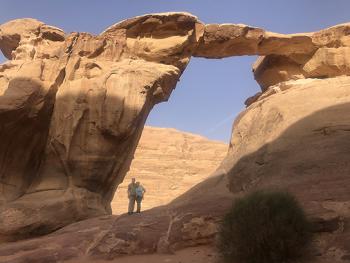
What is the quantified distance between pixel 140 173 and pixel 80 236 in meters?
35.2

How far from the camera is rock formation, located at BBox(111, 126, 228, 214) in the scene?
138 ft

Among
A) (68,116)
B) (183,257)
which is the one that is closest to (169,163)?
(68,116)

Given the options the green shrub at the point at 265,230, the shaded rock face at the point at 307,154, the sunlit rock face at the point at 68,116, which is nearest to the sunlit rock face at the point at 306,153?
the shaded rock face at the point at 307,154

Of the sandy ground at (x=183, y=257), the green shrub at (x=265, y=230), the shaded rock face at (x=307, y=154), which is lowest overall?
the sandy ground at (x=183, y=257)

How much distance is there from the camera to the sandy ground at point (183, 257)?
7.61 m

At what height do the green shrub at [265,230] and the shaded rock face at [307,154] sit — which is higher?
the shaded rock face at [307,154]

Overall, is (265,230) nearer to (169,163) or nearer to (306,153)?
(306,153)

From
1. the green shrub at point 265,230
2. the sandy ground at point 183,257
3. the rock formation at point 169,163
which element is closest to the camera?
the green shrub at point 265,230

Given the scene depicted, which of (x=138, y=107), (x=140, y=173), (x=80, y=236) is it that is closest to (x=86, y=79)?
(x=138, y=107)

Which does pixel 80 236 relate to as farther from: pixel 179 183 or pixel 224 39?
pixel 179 183

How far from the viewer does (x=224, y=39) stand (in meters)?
16.6

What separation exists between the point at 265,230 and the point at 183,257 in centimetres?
183

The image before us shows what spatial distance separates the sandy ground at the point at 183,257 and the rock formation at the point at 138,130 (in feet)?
0.86

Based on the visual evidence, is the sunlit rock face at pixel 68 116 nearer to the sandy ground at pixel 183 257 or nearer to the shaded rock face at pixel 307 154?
the shaded rock face at pixel 307 154
